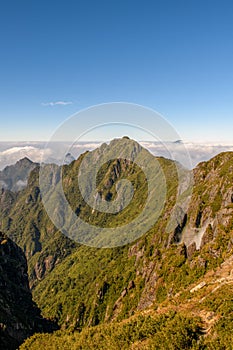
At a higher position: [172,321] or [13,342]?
[172,321]

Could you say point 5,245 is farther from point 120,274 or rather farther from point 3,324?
point 120,274

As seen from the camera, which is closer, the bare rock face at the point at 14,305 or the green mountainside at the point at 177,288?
the green mountainside at the point at 177,288

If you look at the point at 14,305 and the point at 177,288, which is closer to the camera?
the point at 177,288

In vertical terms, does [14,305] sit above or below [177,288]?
below

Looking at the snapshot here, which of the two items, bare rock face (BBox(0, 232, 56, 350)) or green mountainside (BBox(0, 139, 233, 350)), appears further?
bare rock face (BBox(0, 232, 56, 350))

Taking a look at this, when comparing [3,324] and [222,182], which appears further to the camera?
[222,182]

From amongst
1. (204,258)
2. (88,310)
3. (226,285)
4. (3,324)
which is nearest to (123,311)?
(88,310)

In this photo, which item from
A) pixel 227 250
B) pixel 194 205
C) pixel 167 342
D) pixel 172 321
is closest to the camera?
Result: pixel 167 342

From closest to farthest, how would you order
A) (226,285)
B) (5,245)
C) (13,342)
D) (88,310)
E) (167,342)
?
(167,342)
(226,285)
(13,342)
(5,245)
(88,310)
